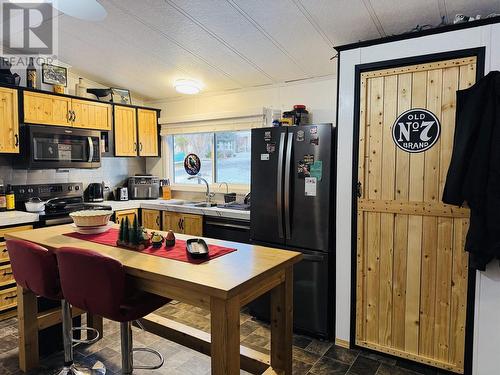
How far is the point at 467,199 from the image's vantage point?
2053 millimetres

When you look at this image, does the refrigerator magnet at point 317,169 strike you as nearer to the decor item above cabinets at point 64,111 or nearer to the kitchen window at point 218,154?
the kitchen window at point 218,154

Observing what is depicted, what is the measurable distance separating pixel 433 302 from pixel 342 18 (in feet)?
6.81

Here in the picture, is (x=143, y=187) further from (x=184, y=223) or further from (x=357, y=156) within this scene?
(x=357, y=156)

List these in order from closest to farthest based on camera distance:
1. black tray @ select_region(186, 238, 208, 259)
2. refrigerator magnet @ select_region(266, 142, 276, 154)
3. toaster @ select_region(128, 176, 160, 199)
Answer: black tray @ select_region(186, 238, 208, 259)
refrigerator magnet @ select_region(266, 142, 276, 154)
toaster @ select_region(128, 176, 160, 199)

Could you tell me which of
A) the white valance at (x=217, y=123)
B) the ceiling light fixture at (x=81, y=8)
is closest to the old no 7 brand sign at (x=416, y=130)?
the white valance at (x=217, y=123)

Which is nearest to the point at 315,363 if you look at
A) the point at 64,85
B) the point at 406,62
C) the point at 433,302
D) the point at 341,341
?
the point at 341,341

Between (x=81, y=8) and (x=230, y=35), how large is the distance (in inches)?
49.7

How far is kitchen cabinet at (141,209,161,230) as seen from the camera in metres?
4.16

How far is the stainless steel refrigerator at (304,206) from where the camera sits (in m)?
2.67

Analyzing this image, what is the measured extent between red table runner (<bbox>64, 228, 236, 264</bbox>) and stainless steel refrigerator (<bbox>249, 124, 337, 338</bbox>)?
993mm

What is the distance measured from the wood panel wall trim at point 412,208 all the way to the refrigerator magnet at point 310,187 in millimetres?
362

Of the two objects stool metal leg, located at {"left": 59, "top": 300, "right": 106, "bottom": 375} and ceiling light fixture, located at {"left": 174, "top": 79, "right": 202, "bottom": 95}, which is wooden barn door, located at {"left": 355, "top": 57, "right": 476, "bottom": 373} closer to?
stool metal leg, located at {"left": 59, "top": 300, "right": 106, "bottom": 375}

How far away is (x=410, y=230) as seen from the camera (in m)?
2.37

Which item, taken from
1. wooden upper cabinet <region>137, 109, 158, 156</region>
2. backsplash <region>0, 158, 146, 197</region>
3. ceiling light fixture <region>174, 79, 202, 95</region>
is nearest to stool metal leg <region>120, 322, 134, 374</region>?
backsplash <region>0, 158, 146, 197</region>
